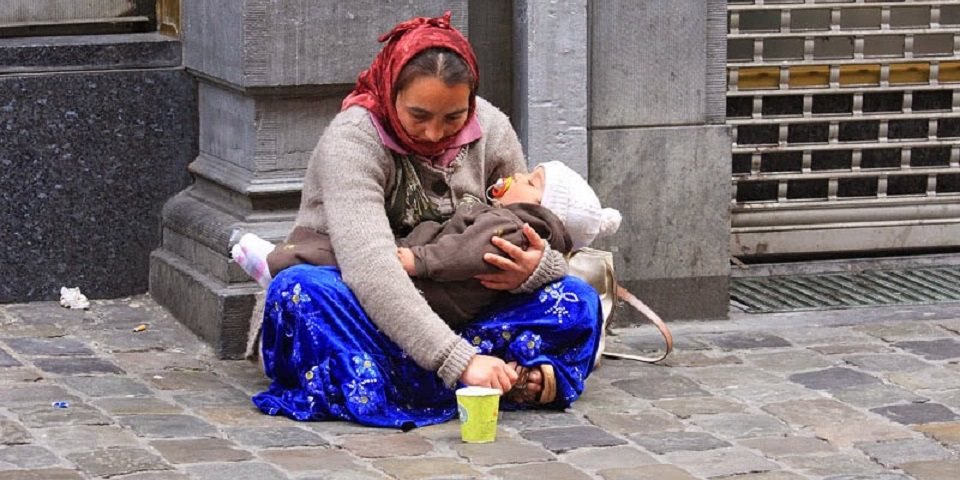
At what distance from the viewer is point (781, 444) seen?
5.02m

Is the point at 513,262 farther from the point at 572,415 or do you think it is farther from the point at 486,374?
the point at 572,415

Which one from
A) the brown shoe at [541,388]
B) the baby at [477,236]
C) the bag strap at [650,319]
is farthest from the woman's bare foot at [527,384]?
the bag strap at [650,319]

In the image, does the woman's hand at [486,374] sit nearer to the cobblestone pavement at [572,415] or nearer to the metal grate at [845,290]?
the cobblestone pavement at [572,415]

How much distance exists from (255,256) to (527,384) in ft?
2.97

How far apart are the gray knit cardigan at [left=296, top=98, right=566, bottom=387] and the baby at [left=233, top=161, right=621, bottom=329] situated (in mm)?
71

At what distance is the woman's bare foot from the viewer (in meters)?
5.32

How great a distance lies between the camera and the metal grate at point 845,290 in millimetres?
6914

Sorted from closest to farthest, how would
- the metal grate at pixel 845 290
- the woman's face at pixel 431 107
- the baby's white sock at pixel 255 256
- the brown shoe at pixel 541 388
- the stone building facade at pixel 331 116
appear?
the woman's face at pixel 431 107
the brown shoe at pixel 541 388
the baby's white sock at pixel 255 256
the stone building facade at pixel 331 116
the metal grate at pixel 845 290

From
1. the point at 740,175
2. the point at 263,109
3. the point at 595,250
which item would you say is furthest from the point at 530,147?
the point at 740,175

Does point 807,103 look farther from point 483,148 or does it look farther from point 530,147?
point 483,148

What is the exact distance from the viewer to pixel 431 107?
5145 millimetres

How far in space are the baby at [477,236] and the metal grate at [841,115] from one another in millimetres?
2013

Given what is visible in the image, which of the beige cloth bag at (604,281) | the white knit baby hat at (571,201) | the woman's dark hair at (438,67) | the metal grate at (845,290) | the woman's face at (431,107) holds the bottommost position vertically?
the metal grate at (845,290)

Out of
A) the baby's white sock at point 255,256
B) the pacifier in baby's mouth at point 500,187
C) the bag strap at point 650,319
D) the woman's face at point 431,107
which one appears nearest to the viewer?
the woman's face at point 431,107
